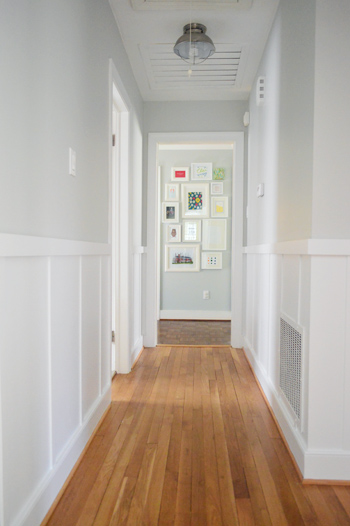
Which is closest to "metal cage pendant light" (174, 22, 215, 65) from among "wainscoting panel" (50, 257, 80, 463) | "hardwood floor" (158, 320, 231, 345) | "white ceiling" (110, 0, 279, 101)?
"white ceiling" (110, 0, 279, 101)

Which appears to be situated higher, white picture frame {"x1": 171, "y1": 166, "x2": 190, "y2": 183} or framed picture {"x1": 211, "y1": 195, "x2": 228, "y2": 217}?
white picture frame {"x1": 171, "y1": 166, "x2": 190, "y2": 183}

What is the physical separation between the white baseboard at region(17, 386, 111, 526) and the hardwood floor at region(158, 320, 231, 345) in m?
2.01

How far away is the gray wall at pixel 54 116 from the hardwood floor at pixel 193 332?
2.08 metres

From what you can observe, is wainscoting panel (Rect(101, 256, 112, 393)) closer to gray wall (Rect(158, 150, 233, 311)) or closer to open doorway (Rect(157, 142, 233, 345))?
open doorway (Rect(157, 142, 233, 345))

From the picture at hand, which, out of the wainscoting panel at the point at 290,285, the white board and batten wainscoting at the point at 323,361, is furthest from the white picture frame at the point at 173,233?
the white board and batten wainscoting at the point at 323,361

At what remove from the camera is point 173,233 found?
16.9 feet

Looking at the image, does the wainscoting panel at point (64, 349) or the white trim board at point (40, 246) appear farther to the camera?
the wainscoting panel at point (64, 349)

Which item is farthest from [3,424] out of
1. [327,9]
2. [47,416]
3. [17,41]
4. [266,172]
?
[266,172]

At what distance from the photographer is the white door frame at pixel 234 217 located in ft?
11.7

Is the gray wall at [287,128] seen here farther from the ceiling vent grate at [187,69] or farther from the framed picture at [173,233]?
the framed picture at [173,233]

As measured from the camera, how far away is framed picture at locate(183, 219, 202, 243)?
514cm

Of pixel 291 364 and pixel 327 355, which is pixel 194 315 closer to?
pixel 291 364

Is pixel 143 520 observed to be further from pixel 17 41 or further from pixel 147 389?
pixel 17 41

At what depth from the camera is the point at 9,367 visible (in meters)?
1.03
